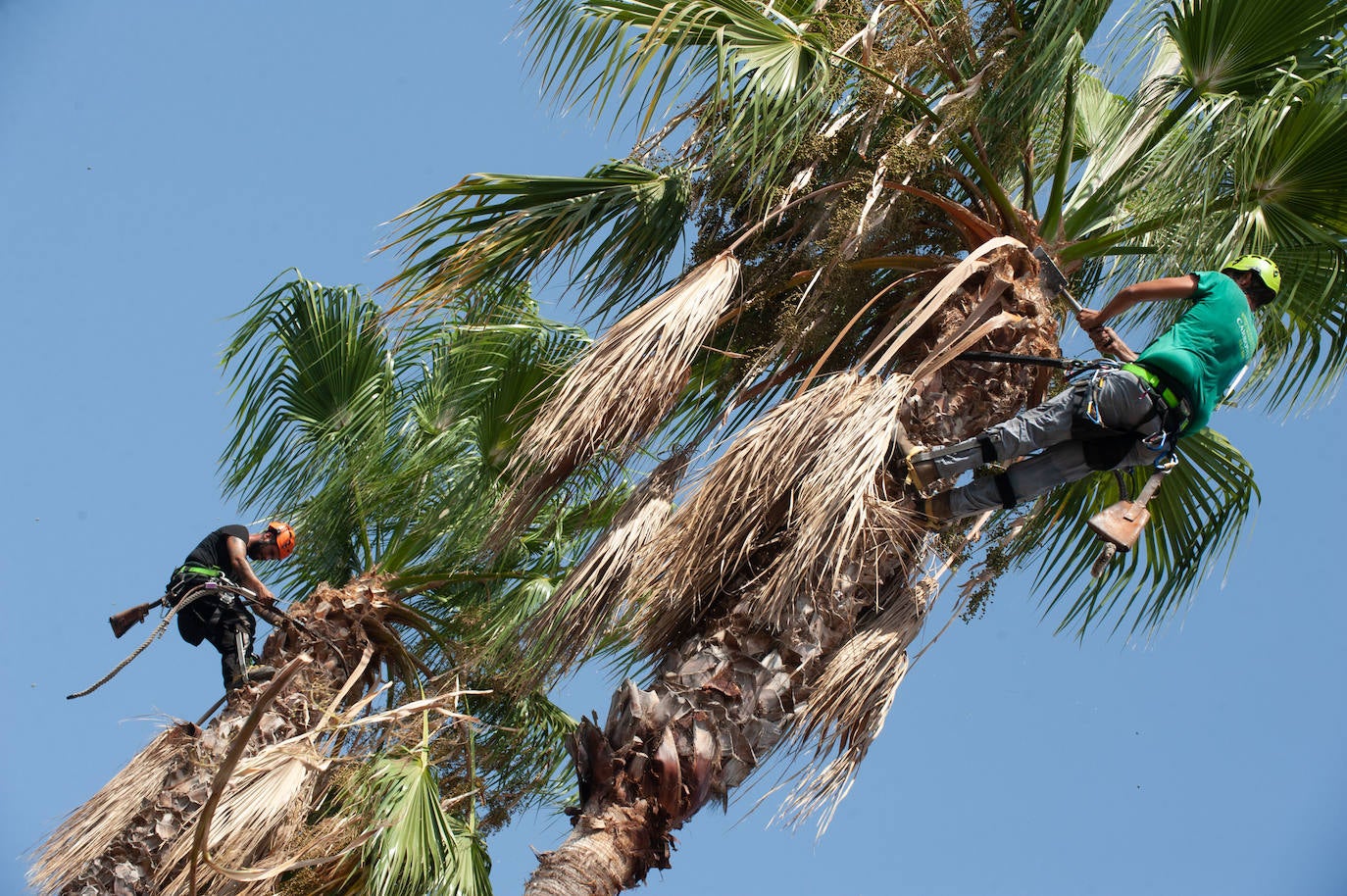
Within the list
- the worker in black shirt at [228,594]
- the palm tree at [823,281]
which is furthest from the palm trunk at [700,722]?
the worker in black shirt at [228,594]

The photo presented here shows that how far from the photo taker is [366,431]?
9078mm

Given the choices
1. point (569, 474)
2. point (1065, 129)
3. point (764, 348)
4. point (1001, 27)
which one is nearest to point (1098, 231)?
point (1065, 129)

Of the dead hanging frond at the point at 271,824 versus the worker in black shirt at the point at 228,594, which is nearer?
the dead hanging frond at the point at 271,824

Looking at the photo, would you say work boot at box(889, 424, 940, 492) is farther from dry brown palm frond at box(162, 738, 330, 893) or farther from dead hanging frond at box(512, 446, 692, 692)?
dry brown palm frond at box(162, 738, 330, 893)

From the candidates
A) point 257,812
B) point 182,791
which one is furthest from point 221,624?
point 257,812

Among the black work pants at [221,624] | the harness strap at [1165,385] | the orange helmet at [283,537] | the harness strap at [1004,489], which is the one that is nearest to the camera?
the harness strap at [1004,489]

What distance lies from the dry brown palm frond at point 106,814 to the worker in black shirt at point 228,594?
0.69m

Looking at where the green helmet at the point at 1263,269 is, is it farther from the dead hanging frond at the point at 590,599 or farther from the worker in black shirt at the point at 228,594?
the worker in black shirt at the point at 228,594

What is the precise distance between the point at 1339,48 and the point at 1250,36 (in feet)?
Result: 1.40

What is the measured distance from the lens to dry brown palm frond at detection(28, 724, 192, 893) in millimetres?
7289

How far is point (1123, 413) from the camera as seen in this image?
646cm

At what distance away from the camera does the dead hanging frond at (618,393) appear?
6555 millimetres

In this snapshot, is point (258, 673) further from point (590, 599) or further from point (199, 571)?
point (590, 599)

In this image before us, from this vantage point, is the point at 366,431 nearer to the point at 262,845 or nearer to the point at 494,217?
the point at 494,217
